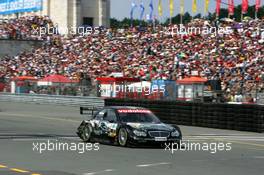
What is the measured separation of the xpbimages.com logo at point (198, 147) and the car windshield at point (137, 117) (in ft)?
3.46

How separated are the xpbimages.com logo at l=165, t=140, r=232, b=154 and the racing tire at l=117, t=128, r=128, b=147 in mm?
1132

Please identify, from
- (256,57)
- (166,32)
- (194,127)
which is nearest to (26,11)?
(166,32)

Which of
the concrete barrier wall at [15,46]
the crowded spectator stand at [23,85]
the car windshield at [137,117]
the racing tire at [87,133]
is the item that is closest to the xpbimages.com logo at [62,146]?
the racing tire at [87,133]

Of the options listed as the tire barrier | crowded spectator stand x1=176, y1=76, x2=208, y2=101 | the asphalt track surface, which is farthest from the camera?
crowded spectator stand x1=176, y1=76, x2=208, y2=101

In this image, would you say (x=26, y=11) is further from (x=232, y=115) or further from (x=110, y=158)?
(x=110, y=158)

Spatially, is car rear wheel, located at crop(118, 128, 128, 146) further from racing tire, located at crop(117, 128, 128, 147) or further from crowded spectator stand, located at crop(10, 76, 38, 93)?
crowded spectator stand, located at crop(10, 76, 38, 93)

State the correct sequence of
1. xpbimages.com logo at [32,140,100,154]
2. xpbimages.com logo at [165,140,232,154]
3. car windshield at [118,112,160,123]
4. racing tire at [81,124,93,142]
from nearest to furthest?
1. xpbimages.com logo at [32,140,100,154]
2. xpbimages.com logo at [165,140,232,154]
3. car windshield at [118,112,160,123]
4. racing tire at [81,124,93,142]

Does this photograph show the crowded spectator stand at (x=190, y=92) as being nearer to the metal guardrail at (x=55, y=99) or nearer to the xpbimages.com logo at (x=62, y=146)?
the metal guardrail at (x=55, y=99)

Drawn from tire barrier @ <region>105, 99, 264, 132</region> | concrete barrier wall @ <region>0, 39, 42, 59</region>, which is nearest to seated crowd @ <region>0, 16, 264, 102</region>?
tire barrier @ <region>105, 99, 264, 132</region>

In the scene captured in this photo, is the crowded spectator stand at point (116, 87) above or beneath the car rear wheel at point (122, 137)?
above

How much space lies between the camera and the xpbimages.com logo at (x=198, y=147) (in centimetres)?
1753

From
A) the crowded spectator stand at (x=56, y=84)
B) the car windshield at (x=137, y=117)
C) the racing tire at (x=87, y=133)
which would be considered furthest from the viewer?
the crowded spectator stand at (x=56, y=84)

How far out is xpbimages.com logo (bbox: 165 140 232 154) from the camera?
17531 millimetres

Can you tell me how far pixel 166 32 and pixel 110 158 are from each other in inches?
1493
